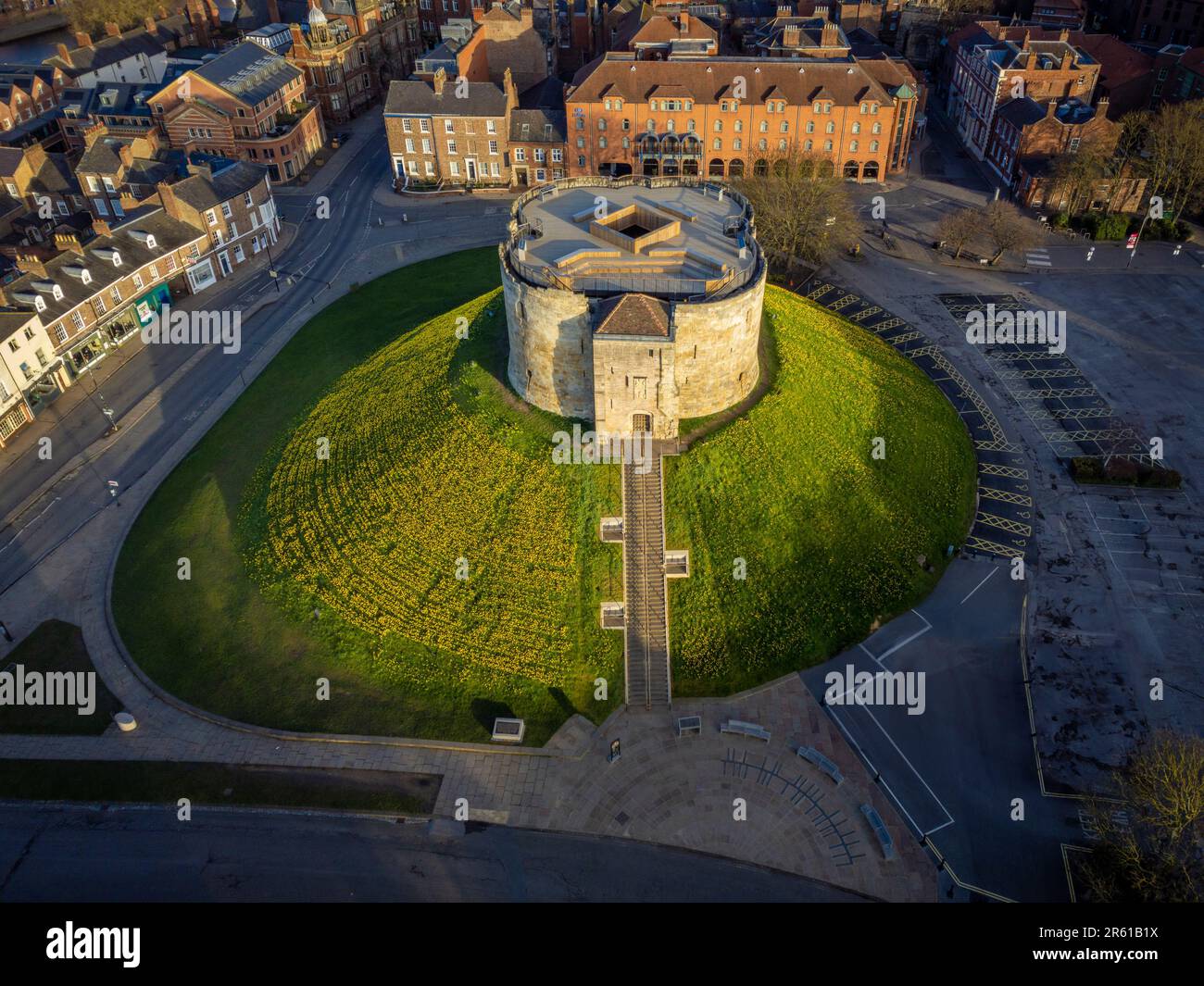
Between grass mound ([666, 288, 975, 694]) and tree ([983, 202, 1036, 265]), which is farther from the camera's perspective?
tree ([983, 202, 1036, 265])

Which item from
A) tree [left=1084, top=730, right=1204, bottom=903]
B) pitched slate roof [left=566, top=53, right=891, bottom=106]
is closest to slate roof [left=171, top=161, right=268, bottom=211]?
pitched slate roof [left=566, top=53, right=891, bottom=106]

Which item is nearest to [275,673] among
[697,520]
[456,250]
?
[697,520]

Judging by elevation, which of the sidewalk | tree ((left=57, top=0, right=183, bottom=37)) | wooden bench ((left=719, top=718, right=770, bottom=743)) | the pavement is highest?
tree ((left=57, top=0, right=183, bottom=37))

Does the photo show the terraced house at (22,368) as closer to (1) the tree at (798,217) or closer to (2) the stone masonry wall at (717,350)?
(2) the stone masonry wall at (717,350)

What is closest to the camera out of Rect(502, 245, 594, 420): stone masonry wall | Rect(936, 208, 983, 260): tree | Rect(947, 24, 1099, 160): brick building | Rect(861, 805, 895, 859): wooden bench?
Rect(861, 805, 895, 859): wooden bench

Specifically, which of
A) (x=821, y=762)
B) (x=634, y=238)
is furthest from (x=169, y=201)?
(x=821, y=762)

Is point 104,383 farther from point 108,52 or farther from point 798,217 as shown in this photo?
point 108,52

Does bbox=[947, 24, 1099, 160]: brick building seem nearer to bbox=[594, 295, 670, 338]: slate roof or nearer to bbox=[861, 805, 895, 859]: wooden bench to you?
bbox=[594, 295, 670, 338]: slate roof
